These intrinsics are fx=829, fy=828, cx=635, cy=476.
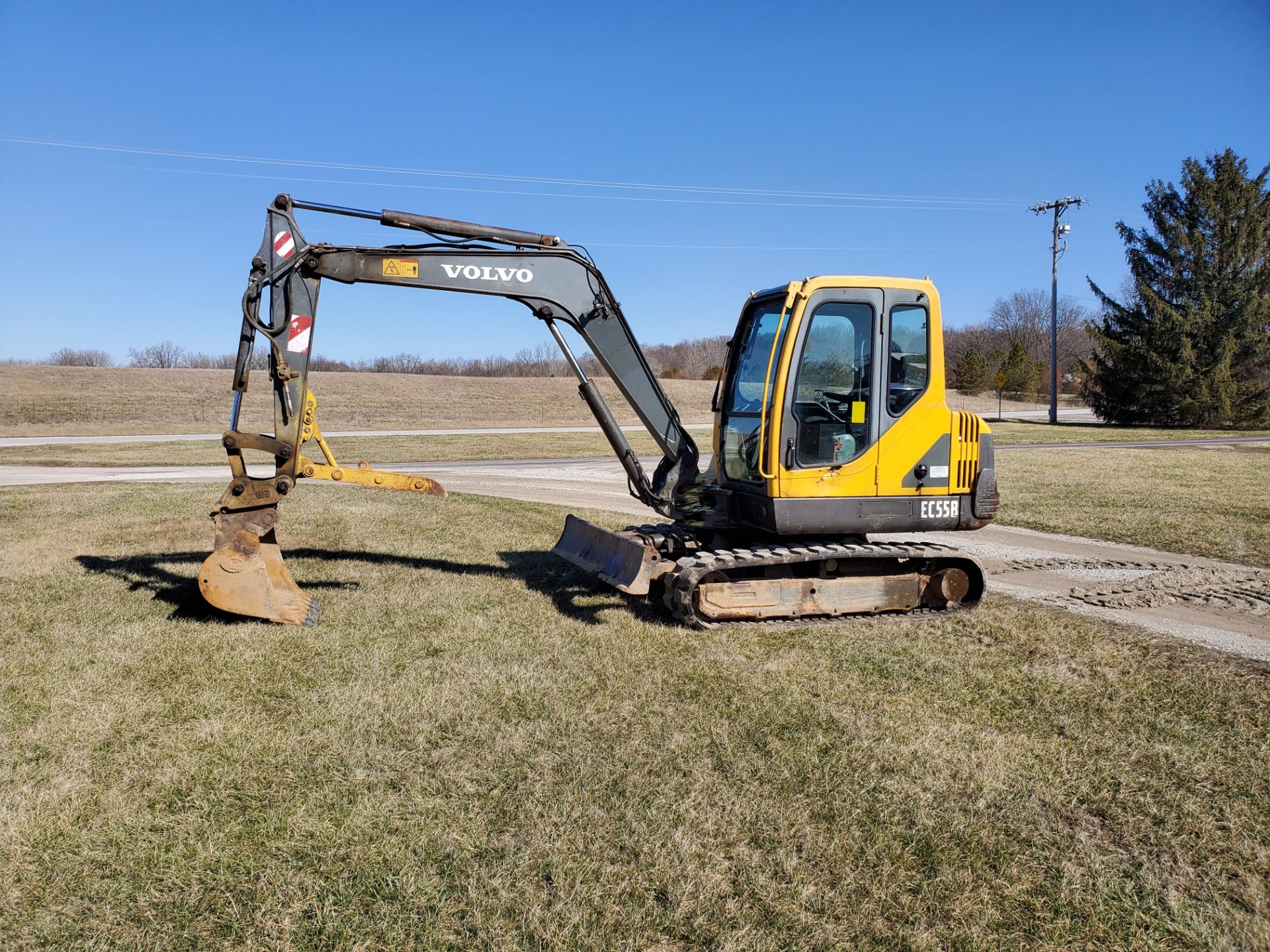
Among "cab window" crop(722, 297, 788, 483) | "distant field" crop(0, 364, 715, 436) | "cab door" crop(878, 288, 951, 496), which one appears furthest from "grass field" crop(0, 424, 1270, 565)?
"distant field" crop(0, 364, 715, 436)

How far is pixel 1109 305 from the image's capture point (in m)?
41.8

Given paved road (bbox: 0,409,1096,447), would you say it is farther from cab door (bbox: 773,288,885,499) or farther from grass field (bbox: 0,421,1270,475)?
cab door (bbox: 773,288,885,499)

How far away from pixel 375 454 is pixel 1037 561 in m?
19.7

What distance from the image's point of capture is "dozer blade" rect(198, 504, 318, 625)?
688cm

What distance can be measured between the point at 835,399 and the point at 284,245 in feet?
16.2

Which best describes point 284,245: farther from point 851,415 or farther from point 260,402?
point 260,402

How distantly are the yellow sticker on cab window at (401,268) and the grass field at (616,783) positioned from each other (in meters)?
3.03

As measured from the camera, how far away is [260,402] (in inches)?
1768

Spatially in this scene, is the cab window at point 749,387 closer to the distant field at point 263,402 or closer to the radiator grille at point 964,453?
the radiator grille at point 964,453

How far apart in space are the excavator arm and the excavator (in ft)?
0.04

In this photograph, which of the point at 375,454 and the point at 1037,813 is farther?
the point at 375,454

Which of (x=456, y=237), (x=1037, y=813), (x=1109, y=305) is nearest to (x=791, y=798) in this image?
(x=1037, y=813)

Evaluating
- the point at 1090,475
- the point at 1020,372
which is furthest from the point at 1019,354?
the point at 1090,475

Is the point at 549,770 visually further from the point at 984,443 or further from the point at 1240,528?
the point at 1240,528
